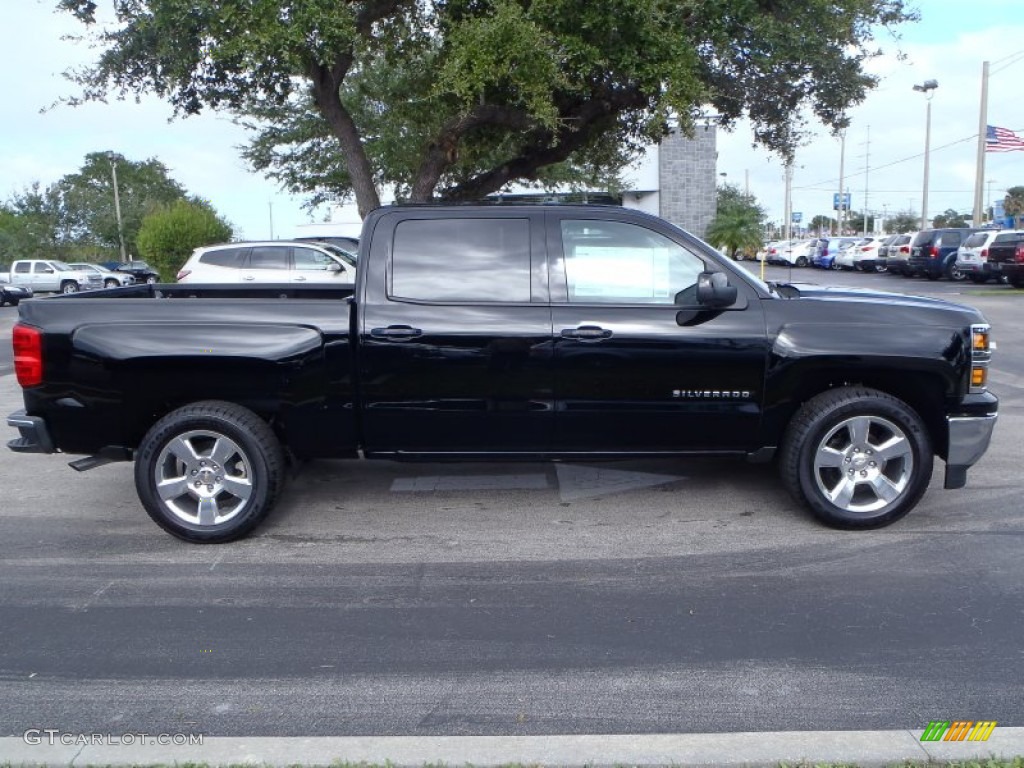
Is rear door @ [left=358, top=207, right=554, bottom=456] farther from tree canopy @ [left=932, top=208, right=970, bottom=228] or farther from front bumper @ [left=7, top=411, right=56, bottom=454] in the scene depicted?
tree canopy @ [left=932, top=208, right=970, bottom=228]

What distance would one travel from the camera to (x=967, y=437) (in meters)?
5.88

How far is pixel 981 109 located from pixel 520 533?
3433 centimetres

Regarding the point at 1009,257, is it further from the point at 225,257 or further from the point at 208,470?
the point at 208,470

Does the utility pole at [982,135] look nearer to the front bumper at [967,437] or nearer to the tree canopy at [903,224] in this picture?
the front bumper at [967,437]

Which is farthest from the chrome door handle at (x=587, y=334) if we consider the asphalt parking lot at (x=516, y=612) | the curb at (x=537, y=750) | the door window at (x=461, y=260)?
the curb at (x=537, y=750)

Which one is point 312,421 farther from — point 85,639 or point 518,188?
point 518,188

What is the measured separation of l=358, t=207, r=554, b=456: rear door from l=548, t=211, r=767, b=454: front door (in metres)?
0.15

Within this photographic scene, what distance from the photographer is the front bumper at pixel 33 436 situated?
586 centimetres

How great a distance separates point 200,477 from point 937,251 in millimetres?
32506

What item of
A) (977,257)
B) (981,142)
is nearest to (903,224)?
(981,142)

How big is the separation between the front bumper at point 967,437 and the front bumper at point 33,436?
5.31 metres

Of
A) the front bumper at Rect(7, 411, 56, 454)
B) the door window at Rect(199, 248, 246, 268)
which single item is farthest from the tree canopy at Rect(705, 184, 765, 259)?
the front bumper at Rect(7, 411, 56, 454)

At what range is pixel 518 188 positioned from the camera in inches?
999

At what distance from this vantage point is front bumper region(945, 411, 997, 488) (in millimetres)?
5871
